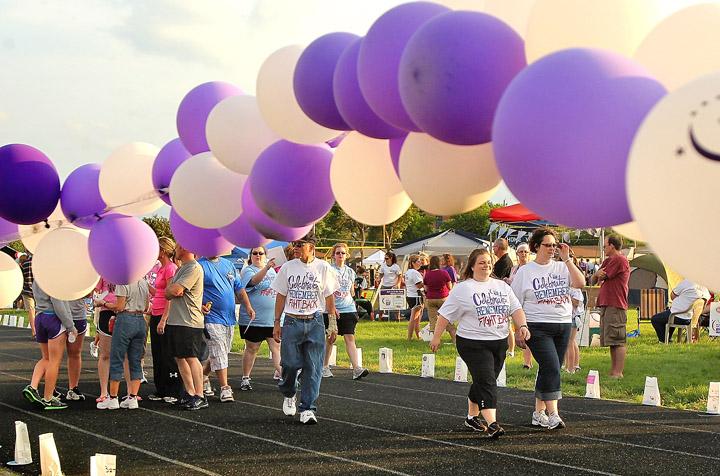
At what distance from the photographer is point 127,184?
220 inches

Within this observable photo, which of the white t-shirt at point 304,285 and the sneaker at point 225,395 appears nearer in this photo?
the white t-shirt at point 304,285

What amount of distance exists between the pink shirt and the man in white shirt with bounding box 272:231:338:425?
1.69 meters

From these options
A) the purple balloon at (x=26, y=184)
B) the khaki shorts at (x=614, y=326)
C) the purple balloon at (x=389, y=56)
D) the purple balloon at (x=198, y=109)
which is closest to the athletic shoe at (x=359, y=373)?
the khaki shorts at (x=614, y=326)

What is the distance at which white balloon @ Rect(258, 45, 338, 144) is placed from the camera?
158 inches

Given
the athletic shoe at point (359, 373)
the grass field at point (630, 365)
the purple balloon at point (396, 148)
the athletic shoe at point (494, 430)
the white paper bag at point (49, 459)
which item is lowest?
the white paper bag at point (49, 459)

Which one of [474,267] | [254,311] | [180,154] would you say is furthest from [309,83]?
[254,311]

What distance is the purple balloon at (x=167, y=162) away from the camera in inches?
210

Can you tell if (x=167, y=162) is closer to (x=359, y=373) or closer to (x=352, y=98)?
(x=352, y=98)

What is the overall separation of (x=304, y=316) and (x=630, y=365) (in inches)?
251

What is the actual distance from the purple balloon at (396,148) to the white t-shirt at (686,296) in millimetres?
13102

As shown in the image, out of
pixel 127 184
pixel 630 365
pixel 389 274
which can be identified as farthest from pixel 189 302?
pixel 389 274

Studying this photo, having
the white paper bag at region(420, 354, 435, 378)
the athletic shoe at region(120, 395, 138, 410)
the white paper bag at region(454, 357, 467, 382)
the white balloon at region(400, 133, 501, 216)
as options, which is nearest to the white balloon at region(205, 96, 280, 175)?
the white balloon at region(400, 133, 501, 216)

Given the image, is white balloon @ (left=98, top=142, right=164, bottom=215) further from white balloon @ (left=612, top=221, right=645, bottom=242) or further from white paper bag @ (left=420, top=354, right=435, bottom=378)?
white paper bag @ (left=420, top=354, right=435, bottom=378)

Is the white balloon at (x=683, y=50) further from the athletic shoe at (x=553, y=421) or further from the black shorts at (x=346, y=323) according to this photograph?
the black shorts at (x=346, y=323)
